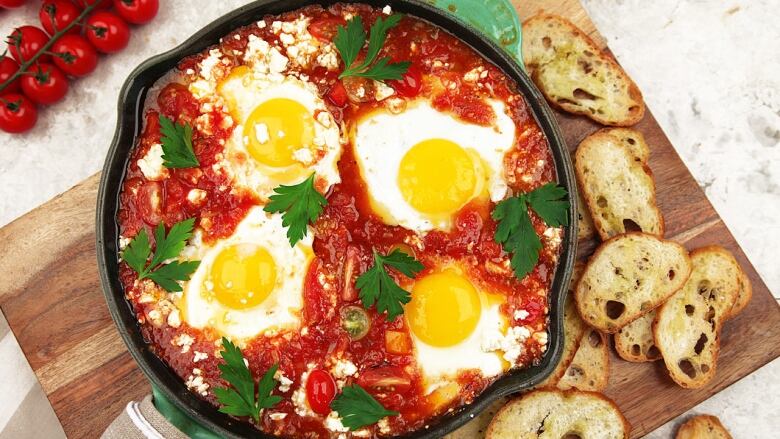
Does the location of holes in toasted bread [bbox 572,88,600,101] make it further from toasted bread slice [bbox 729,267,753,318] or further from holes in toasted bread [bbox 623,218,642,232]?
toasted bread slice [bbox 729,267,753,318]

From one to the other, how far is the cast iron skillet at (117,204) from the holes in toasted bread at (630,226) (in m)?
0.60

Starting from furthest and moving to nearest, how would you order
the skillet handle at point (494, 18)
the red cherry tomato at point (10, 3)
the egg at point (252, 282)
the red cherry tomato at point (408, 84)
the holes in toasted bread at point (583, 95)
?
the red cherry tomato at point (10, 3) → the holes in toasted bread at point (583, 95) → the skillet handle at point (494, 18) → the red cherry tomato at point (408, 84) → the egg at point (252, 282)

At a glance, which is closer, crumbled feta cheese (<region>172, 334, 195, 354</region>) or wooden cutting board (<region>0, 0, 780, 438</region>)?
crumbled feta cheese (<region>172, 334, 195, 354</region>)

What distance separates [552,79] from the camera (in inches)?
154

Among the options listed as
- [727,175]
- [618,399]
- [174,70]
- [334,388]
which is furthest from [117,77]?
[727,175]

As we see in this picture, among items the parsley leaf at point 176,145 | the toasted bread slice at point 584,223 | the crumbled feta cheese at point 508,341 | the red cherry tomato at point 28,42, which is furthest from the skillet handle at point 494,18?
the red cherry tomato at point 28,42

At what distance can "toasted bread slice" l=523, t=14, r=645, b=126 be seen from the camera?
3.91 m

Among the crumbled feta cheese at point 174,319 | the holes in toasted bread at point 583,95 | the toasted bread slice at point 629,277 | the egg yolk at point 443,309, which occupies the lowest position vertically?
the toasted bread slice at point 629,277

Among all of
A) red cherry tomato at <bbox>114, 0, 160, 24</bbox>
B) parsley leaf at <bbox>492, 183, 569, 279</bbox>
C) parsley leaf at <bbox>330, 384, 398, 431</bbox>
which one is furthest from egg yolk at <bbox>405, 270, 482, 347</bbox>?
red cherry tomato at <bbox>114, 0, 160, 24</bbox>

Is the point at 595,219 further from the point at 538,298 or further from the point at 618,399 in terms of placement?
the point at 618,399

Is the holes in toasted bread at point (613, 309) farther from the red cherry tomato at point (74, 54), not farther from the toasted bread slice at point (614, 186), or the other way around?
the red cherry tomato at point (74, 54)

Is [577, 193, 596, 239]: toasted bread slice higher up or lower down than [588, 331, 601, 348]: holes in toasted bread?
higher up

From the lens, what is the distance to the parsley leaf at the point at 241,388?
3299 mm

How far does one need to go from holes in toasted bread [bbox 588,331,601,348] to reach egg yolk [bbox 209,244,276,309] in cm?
180
